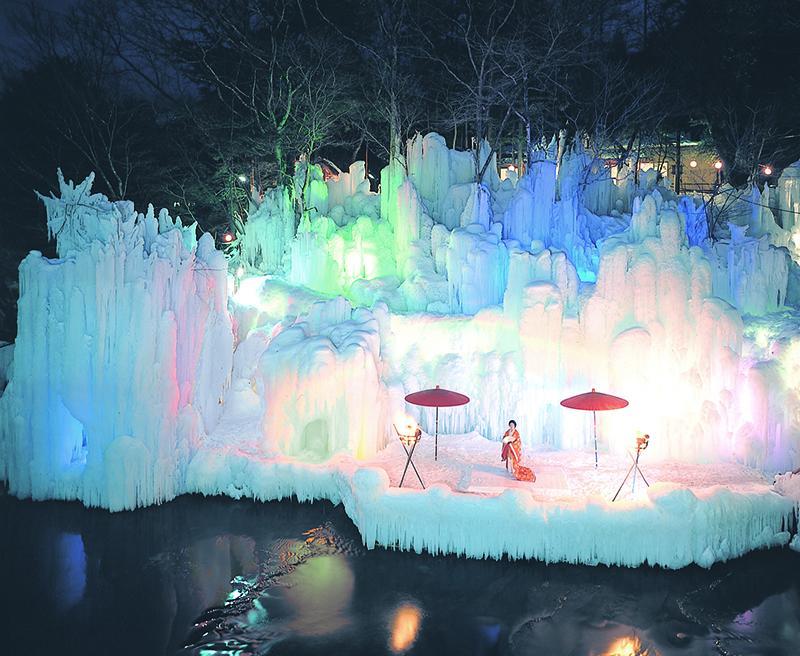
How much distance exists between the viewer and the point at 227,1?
75.6 feet

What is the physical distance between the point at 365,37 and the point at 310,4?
2.21m

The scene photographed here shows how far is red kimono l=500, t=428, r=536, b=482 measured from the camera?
12.1 m

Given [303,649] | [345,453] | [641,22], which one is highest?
[641,22]

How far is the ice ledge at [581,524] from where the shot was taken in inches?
402

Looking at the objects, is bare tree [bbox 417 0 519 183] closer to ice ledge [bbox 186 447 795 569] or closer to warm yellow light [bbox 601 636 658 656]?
ice ledge [bbox 186 447 795 569]

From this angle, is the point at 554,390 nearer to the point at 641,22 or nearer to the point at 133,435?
the point at 133,435

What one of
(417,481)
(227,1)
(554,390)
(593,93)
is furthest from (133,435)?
(593,93)

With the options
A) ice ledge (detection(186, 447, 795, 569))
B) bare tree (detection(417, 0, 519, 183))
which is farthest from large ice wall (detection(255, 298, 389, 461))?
bare tree (detection(417, 0, 519, 183))

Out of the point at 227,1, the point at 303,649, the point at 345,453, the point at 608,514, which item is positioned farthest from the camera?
the point at 227,1

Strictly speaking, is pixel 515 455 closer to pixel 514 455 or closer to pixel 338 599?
pixel 514 455

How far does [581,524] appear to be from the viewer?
1034cm

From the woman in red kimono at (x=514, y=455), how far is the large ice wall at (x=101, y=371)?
5751 mm

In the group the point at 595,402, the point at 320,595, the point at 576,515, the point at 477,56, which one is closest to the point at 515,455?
the point at 595,402

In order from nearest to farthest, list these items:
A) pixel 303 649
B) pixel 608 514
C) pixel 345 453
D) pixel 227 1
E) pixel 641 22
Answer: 1. pixel 303 649
2. pixel 608 514
3. pixel 345 453
4. pixel 227 1
5. pixel 641 22
